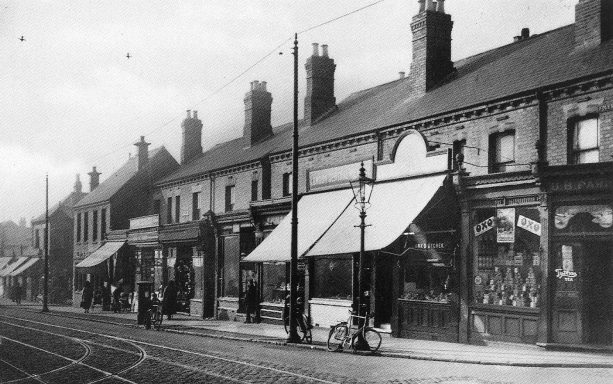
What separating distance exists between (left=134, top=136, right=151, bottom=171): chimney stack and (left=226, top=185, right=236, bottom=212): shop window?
14441 millimetres

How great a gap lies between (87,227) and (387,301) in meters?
32.3

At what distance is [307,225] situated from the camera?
75.2ft

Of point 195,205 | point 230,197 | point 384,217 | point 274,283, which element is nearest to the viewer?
point 384,217

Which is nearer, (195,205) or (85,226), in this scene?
(195,205)

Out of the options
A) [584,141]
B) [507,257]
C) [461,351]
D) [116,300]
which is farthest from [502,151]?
[116,300]

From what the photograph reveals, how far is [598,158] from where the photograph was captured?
52.9 feet

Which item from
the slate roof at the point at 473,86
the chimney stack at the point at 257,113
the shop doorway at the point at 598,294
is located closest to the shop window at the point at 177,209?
the chimney stack at the point at 257,113

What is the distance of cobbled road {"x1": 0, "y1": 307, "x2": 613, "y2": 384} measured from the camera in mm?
11664

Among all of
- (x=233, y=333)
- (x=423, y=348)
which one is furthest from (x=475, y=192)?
(x=233, y=333)

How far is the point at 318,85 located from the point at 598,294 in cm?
1706

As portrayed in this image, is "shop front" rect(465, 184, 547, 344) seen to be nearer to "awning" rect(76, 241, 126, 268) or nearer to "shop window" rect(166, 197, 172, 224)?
"shop window" rect(166, 197, 172, 224)

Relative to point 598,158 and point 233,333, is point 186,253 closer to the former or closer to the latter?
point 233,333

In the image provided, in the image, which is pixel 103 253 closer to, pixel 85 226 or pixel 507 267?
pixel 85 226

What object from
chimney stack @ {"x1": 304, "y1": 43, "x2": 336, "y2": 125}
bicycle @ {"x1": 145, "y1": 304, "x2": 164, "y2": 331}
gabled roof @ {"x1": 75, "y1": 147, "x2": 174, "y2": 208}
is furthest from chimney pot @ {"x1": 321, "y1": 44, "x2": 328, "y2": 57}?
gabled roof @ {"x1": 75, "y1": 147, "x2": 174, "y2": 208}
